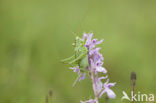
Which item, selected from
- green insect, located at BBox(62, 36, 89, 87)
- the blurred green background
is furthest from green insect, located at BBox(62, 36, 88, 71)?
the blurred green background

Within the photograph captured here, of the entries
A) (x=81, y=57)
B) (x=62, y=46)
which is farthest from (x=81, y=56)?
(x=62, y=46)

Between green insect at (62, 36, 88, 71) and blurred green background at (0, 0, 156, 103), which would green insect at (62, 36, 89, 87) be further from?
blurred green background at (0, 0, 156, 103)

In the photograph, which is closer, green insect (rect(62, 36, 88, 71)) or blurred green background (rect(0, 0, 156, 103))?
green insect (rect(62, 36, 88, 71))

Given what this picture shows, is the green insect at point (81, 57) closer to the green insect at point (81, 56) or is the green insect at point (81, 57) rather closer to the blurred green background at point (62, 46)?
the green insect at point (81, 56)

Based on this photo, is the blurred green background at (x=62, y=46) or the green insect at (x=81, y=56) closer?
the green insect at (x=81, y=56)

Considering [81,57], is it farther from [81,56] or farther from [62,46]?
[62,46]

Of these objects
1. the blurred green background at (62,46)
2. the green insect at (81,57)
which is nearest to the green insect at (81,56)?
the green insect at (81,57)

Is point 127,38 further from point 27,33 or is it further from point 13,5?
point 13,5

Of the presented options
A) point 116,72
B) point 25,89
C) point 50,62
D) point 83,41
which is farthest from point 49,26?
point 83,41
